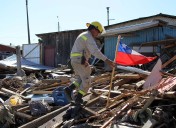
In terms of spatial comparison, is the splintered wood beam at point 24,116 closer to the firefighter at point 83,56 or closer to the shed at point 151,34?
the firefighter at point 83,56

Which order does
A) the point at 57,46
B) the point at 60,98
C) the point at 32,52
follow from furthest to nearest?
the point at 32,52
the point at 57,46
the point at 60,98

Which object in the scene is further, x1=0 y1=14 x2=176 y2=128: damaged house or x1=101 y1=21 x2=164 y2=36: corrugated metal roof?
x1=101 y1=21 x2=164 y2=36: corrugated metal roof

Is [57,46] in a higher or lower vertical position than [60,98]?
higher

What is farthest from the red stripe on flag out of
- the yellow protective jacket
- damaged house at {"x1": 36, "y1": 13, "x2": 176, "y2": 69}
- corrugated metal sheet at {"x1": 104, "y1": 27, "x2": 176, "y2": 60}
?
corrugated metal sheet at {"x1": 104, "y1": 27, "x2": 176, "y2": 60}

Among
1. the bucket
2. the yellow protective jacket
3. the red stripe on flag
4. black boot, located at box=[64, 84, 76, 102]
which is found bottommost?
the bucket

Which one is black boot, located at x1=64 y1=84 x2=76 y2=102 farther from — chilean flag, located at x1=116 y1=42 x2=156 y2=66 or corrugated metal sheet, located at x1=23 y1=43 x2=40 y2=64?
corrugated metal sheet, located at x1=23 y1=43 x2=40 y2=64

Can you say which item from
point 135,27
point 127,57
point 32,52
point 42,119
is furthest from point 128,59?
point 32,52

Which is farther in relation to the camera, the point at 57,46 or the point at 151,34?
the point at 57,46

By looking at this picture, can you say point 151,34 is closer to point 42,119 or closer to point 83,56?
point 83,56

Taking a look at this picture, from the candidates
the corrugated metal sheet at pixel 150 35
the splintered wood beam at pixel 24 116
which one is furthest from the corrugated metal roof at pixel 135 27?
the splintered wood beam at pixel 24 116

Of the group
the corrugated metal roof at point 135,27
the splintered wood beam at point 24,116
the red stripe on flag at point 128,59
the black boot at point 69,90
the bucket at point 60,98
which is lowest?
the splintered wood beam at point 24,116

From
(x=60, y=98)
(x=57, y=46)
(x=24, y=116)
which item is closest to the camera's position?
(x=24, y=116)

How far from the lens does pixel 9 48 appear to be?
3045cm

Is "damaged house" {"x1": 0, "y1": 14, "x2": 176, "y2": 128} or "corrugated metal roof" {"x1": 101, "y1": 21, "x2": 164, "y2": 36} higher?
"corrugated metal roof" {"x1": 101, "y1": 21, "x2": 164, "y2": 36}
